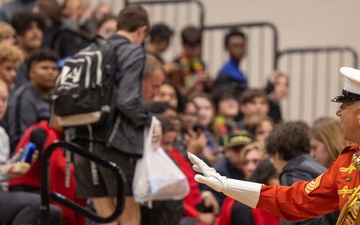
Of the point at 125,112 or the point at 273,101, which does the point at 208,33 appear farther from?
the point at 125,112

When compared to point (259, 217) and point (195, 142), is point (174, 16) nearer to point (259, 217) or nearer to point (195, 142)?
point (195, 142)

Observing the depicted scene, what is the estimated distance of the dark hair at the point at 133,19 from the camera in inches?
279

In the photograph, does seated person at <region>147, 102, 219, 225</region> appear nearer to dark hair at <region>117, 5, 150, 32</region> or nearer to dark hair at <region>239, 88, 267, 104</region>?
dark hair at <region>117, 5, 150, 32</region>

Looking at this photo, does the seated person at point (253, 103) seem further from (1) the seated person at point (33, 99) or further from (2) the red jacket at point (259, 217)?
(2) the red jacket at point (259, 217)

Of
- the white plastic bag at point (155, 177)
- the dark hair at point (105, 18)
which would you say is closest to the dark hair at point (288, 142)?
the white plastic bag at point (155, 177)

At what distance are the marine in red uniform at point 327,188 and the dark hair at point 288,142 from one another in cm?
137

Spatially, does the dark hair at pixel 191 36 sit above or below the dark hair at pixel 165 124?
below

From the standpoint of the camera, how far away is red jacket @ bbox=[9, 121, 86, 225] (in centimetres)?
721

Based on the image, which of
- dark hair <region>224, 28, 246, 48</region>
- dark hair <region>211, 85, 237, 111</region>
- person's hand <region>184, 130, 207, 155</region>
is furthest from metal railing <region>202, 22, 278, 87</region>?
person's hand <region>184, 130, 207, 155</region>

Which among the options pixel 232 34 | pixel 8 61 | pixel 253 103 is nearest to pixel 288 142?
pixel 8 61

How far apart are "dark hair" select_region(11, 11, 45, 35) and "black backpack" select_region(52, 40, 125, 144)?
2926mm

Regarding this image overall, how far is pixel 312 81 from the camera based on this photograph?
13.9 m

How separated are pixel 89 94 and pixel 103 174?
0.53 metres

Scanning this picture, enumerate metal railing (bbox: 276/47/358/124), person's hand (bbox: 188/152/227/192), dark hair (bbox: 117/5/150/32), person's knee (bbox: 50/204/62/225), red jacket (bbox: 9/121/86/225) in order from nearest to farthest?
1. person's hand (bbox: 188/152/227/192)
2. person's knee (bbox: 50/204/62/225)
3. dark hair (bbox: 117/5/150/32)
4. red jacket (bbox: 9/121/86/225)
5. metal railing (bbox: 276/47/358/124)
